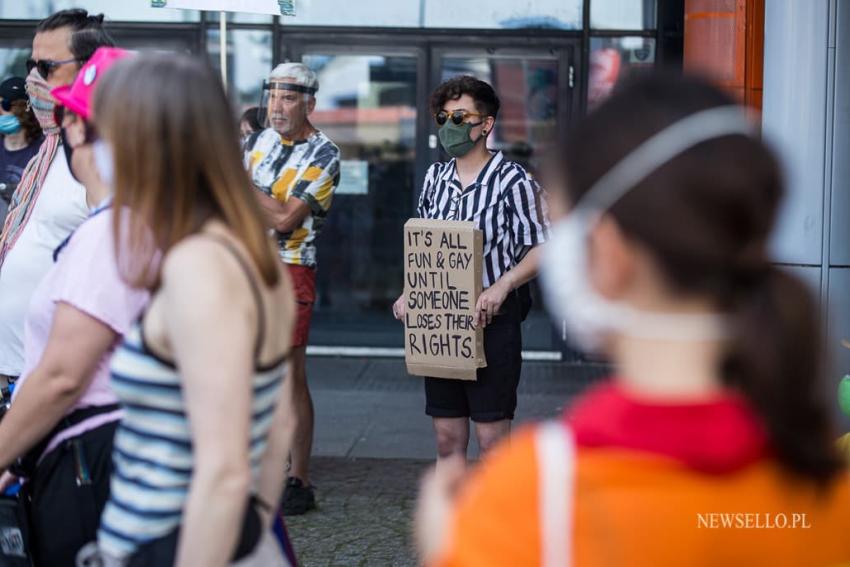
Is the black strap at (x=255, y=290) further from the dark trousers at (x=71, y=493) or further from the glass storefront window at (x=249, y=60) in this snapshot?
the glass storefront window at (x=249, y=60)

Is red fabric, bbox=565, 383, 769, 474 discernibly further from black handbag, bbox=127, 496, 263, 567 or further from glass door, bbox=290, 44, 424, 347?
glass door, bbox=290, 44, 424, 347

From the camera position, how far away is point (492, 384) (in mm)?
4930

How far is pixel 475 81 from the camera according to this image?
5207 millimetres

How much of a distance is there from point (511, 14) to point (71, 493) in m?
7.77

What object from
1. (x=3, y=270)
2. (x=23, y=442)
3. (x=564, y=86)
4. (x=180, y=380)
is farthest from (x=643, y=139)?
(x=564, y=86)

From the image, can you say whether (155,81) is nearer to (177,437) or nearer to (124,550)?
(177,437)

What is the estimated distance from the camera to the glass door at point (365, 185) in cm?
990

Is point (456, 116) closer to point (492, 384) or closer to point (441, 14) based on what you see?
A: point (492, 384)

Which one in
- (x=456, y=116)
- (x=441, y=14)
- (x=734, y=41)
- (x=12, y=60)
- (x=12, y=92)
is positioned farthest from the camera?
(x=12, y=60)

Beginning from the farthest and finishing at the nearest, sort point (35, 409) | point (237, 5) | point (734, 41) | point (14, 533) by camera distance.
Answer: point (734, 41), point (237, 5), point (14, 533), point (35, 409)

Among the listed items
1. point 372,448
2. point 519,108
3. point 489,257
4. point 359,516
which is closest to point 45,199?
point 489,257

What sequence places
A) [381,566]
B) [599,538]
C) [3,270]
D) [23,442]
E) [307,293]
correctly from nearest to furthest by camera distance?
[599,538] < [23,442] < [3,270] < [381,566] < [307,293]

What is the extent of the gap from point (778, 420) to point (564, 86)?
8.59 m
